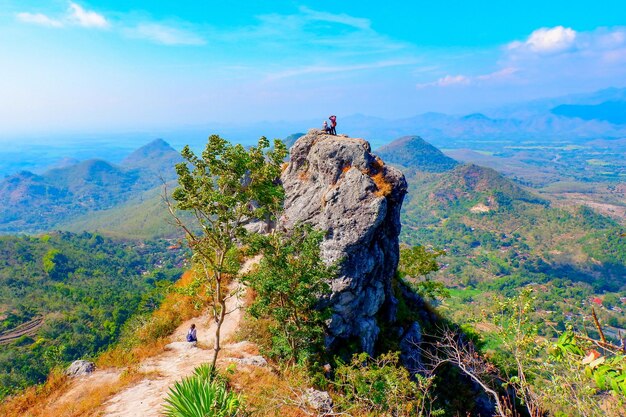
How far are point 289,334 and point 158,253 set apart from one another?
16092 cm

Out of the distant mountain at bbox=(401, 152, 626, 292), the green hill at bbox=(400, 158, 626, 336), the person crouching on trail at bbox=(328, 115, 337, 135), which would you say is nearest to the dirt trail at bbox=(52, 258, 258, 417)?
the person crouching on trail at bbox=(328, 115, 337, 135)

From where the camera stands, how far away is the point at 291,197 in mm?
23938

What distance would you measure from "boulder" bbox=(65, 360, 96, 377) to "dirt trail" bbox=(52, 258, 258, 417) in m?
0.42

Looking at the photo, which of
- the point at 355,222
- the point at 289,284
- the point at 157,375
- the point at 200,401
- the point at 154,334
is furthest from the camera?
the point at 154,334

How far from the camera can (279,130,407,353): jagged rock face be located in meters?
18.7

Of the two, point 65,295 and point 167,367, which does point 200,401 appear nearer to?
point 167,367

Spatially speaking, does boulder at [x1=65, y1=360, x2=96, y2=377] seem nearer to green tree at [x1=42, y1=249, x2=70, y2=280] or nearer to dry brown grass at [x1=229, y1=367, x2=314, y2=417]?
dry brown grass at [x1=229, y1=367, x2=314, y2=417]

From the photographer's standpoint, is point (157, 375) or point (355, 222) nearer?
point (157, 375)

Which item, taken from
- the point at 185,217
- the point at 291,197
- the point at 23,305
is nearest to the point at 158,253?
the point at 185,217

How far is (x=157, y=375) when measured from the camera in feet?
46.2

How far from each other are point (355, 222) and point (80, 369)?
14.7 metres

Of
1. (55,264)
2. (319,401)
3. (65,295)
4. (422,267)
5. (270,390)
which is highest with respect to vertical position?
(270,390)

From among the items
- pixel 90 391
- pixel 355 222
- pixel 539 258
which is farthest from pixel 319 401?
pixel 539 258

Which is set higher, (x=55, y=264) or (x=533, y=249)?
(x=55, y=264)
